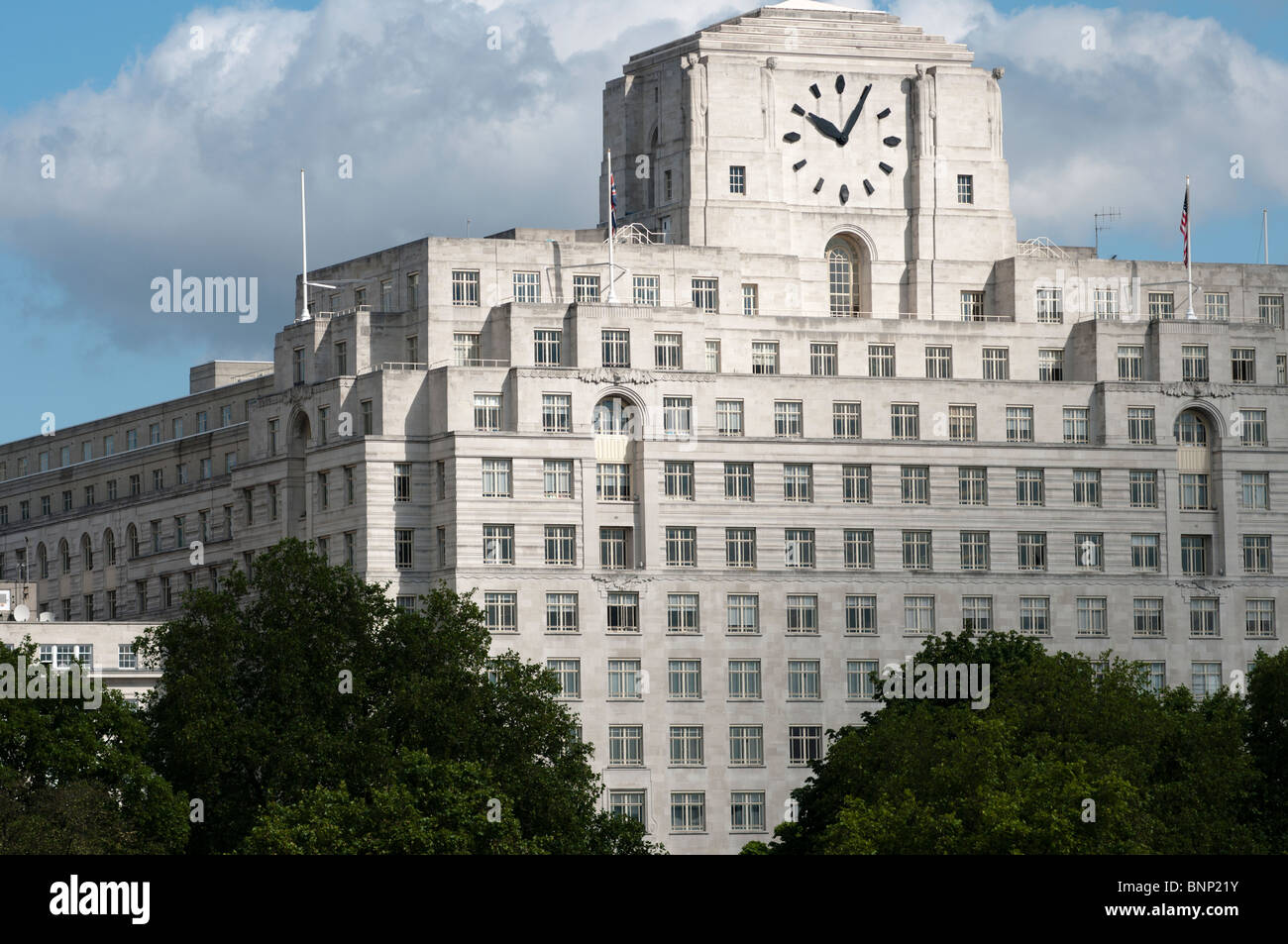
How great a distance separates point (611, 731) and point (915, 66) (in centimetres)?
4905

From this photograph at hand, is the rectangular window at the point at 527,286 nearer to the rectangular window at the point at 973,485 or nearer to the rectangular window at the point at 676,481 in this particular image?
the rectangular window at the point at 676,481

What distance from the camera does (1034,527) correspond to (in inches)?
5832

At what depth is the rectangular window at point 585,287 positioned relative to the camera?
148 metres

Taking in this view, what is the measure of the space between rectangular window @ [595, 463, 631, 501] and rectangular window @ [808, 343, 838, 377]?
14.9 metres

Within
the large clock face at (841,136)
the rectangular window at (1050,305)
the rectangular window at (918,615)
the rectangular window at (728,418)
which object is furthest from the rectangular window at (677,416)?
the rectangular window at (1050,305)

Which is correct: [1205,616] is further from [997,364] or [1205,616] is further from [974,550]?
[997,364]

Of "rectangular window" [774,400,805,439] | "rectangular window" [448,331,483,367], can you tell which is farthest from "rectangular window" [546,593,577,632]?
"rectangular window" [774,400,805,439]

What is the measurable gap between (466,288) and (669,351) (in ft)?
42.7

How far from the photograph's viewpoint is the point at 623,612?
140 metres

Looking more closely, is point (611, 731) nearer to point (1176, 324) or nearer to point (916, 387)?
point (916, 387)

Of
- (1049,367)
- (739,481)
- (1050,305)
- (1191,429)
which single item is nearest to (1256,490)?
(1191,429)

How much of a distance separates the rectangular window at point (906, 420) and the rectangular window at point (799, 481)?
6.34 meters
